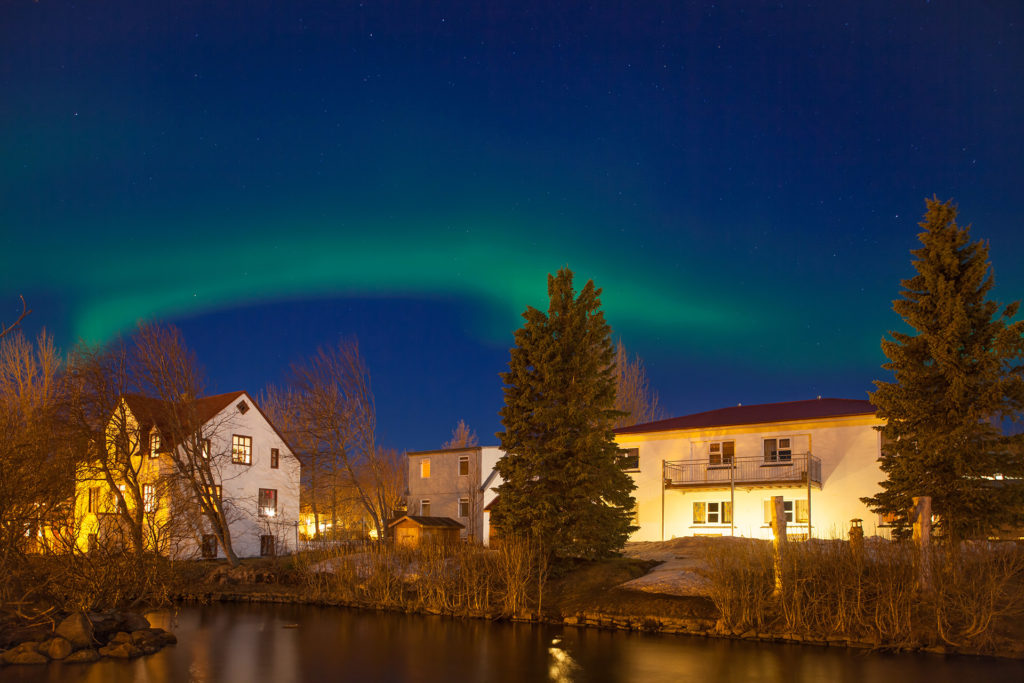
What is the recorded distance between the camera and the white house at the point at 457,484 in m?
48.0

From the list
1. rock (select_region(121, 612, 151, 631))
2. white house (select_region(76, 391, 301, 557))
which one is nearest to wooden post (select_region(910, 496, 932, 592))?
rock (select_region(121, 612, 151, 631))

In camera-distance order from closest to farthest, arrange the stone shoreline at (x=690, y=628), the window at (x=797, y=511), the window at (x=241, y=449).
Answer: the stone shoreline at (x=690, y=628) < the window at (x=797, y=511) < the window at (x=241, y=449)

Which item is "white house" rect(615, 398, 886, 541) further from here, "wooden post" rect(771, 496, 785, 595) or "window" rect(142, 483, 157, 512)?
"window" rect(142, 483, 157, 512)

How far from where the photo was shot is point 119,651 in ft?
61.2

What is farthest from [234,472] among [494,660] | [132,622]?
[494,660]

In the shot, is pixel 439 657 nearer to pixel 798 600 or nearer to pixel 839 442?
pixel 798 600

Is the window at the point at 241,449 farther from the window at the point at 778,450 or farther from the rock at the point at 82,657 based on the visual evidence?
the rock at the point at 82,657

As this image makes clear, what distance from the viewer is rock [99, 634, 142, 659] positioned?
61.1 ft

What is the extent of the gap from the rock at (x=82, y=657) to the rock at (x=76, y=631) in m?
0.22

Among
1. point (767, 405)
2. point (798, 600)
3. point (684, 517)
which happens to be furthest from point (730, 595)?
point (767, 405)

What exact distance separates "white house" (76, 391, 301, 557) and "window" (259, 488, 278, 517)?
6 cm

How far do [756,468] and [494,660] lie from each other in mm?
21757

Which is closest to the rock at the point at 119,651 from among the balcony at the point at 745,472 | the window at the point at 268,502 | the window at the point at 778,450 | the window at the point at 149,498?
the window at the point at 149,498

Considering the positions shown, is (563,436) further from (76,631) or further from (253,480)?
(253,480)
